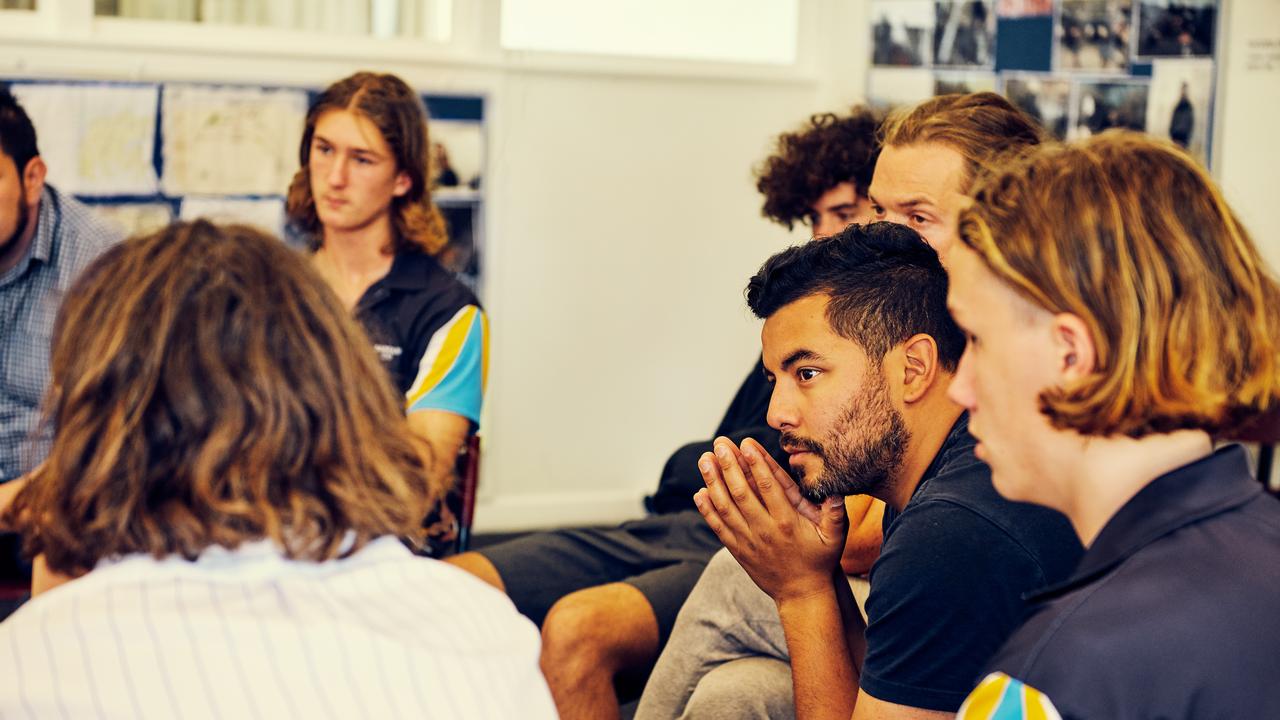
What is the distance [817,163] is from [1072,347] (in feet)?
5.56

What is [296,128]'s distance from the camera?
3.87m

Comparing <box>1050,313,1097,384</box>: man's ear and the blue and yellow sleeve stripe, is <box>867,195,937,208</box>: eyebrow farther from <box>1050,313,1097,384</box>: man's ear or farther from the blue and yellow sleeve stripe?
the blue and yellow sleeve stripe

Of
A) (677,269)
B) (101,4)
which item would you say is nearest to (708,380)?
(677,269)

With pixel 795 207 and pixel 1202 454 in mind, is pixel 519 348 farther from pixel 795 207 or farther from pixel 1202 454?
pixel 1202 454

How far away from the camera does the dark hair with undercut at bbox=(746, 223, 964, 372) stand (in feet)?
5.40

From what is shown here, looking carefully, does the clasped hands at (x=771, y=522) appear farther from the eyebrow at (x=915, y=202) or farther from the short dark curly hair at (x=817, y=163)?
the short dark curly hair at (x=817, y=163)

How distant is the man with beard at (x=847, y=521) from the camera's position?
1.33 metres

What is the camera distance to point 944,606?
1320 mm

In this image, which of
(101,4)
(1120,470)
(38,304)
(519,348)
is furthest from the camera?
(519,348)

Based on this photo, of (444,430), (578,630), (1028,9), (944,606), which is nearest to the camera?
(944,606)

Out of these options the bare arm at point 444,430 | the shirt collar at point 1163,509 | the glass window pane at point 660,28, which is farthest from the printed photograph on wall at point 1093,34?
the shirt collar at point 1163,509

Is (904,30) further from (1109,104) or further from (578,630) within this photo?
(578,630)

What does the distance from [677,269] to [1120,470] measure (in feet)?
10.9

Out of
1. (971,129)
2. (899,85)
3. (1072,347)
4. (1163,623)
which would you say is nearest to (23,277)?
(971,129)
